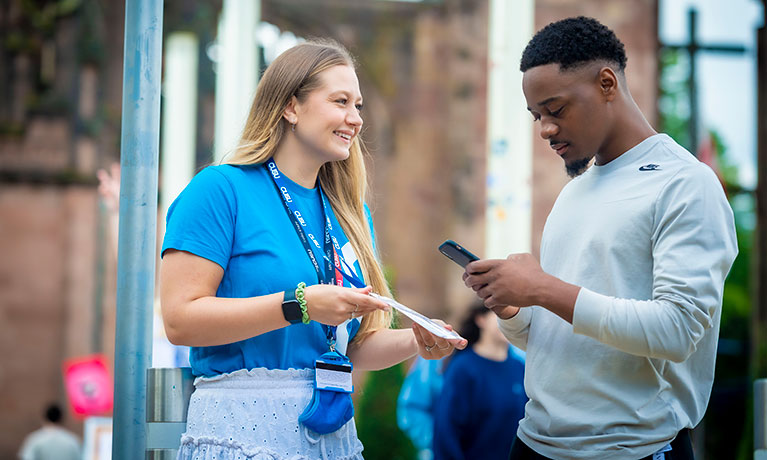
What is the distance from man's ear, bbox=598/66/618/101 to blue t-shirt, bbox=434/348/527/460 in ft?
10.8

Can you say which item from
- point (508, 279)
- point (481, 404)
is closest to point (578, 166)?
point (508, 279)

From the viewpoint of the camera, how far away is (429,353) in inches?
112

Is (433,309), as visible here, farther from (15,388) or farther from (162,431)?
(162,431)

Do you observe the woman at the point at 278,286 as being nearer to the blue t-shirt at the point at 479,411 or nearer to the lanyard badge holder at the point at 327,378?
the lanyard badge holder at the point at 327,378

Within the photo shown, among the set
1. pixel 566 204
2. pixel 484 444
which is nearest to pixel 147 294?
pixel 566 204

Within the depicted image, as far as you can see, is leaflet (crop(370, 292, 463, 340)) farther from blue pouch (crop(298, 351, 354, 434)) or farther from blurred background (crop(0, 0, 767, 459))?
blurred background (crop(0, 0, 767, 459))

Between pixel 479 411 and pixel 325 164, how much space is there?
285 cm

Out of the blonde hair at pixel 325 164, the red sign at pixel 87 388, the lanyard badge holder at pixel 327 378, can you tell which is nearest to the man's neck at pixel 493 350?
the blonde hair at pixel 325 164

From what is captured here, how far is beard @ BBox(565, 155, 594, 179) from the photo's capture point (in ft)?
8.42

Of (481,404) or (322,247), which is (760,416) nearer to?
(322,247)

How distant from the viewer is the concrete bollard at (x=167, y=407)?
2.72 meters

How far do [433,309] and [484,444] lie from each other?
44.8 ft

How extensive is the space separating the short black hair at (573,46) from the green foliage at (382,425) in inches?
526

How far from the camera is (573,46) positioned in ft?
8.26
